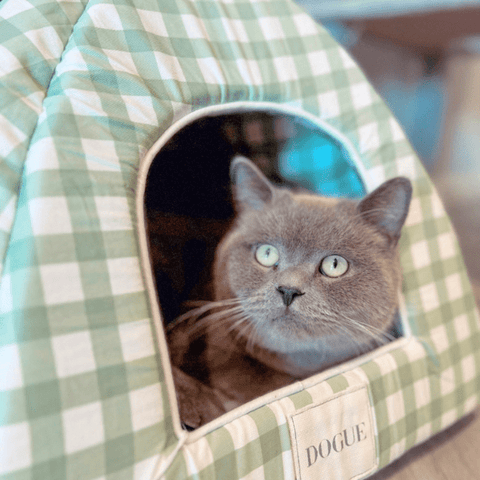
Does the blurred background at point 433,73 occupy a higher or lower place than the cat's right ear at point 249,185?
higher

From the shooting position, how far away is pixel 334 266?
821 millimetres

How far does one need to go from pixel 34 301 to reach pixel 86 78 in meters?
0.37

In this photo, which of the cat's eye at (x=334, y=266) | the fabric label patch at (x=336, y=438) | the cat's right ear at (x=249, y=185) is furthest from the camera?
the cat's right ear at (x=249, y=185)

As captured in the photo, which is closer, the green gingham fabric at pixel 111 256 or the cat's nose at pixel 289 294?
the green gingham fabric at pixel 111 256

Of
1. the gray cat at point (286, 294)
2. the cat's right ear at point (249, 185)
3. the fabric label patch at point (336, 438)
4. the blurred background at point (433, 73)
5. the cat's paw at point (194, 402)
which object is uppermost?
the blurred background at point (433, 73)

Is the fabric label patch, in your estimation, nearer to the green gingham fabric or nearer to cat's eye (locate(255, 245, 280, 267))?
the green gingham fabric

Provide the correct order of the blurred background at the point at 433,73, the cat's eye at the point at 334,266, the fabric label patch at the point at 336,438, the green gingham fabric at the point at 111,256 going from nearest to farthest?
the green gingham fabric at the point at 111,256 < the fabric label patch at the point at 336,438 < the cat's eye at the point at 334,266 < the blurred background at the point at 433,73

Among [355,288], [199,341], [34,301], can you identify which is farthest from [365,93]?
[34,301]

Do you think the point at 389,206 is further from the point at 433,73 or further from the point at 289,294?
the point at 433,73

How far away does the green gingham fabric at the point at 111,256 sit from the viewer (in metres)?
0.57

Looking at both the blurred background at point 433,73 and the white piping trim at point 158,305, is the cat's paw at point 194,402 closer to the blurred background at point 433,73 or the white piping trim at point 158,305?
the white piping trim at point 158,305

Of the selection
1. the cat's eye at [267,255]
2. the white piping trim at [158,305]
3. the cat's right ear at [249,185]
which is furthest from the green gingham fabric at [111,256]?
the cat's eye at [267,255]

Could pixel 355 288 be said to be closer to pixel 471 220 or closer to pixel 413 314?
pixel 413 314

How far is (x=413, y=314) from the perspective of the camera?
929 mm
